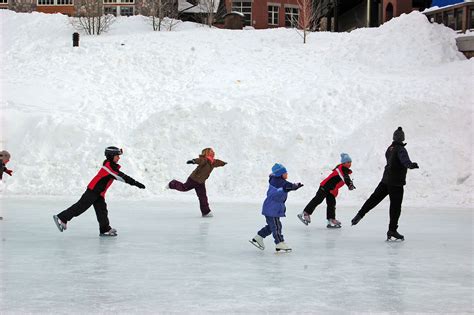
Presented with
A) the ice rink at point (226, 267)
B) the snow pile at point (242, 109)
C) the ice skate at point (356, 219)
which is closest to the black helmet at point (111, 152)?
the ice rink at point (226, 267)

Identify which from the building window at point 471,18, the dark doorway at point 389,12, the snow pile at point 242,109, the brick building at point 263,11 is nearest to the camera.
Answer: the snow pile at point 242,109

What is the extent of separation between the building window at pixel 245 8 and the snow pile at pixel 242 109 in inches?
568

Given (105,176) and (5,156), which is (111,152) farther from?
(5,156)

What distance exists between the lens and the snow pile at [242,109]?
19781mm

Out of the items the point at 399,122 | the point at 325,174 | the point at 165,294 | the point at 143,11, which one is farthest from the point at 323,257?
the point at 143,11

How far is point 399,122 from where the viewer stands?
74.0 ft

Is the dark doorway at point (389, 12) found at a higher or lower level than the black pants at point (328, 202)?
higher

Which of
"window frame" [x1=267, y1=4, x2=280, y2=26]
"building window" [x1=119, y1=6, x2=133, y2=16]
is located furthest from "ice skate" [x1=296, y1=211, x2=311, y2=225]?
"building window" [x1=119, y1=6, x2=133, y2=16]

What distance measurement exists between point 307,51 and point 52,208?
19095mm

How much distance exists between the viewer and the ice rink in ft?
23.0

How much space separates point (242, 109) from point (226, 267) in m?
14.8

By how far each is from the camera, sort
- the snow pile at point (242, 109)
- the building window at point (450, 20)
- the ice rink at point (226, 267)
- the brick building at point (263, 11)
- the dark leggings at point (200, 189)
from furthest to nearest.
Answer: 1. the brick building at point (263, 11)
2. the building window at point (450, 20)
3. the snow pile at point (242, 109)
4. the dark leggings at point (200, 189)
5. the ice rink at point (226, 267)

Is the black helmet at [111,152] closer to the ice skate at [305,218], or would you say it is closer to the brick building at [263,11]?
the ice skate at [305,218]

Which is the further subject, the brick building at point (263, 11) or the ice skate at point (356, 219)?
the brick building at point (263, 11)
